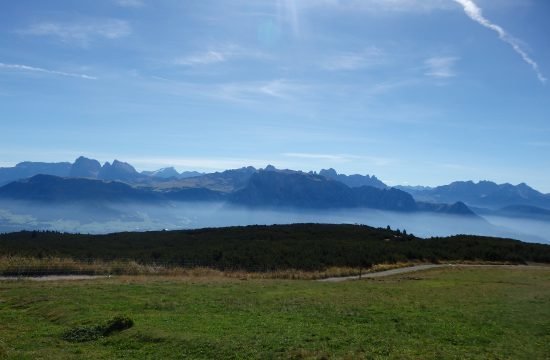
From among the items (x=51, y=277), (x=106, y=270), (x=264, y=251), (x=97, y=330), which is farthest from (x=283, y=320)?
(x=264, y=251)

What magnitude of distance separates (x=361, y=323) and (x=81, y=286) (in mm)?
23439

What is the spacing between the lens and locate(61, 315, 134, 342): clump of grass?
750 inches

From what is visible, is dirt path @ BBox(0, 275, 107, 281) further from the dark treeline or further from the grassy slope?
the dark treeline

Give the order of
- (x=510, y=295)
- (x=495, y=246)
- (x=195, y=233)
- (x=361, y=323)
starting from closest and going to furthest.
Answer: (x=361, y=323) < (x=510, y=295) < (x=495, y=246) < (x=195, y=233)

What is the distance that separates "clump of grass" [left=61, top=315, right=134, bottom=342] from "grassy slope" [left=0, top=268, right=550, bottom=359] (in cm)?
46

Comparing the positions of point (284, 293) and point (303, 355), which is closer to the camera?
point (303, 355)

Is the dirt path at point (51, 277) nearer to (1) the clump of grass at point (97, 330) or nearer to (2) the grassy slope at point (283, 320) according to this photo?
(2) the grassy slope at point (283, 320)

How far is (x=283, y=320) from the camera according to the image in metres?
21.5

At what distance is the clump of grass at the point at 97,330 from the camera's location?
19062mm

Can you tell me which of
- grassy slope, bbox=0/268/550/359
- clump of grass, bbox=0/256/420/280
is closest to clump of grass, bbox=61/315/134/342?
grassy slope, bbox=0/268/550/359

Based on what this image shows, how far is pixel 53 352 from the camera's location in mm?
16781

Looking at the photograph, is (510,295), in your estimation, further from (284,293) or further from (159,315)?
(159,315)

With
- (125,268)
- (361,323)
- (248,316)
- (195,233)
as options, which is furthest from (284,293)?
(195,233)

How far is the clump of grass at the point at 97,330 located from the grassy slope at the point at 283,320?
18.2 inches
